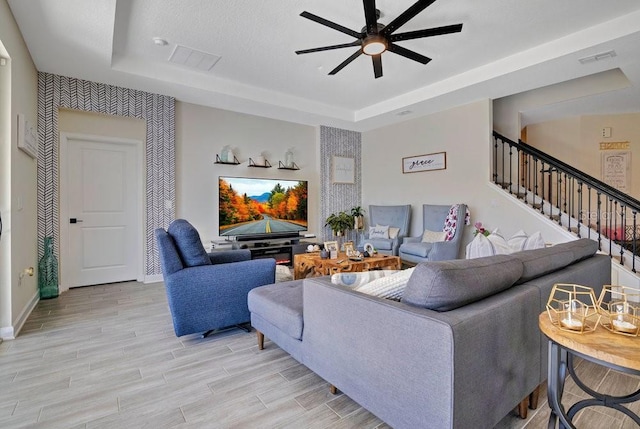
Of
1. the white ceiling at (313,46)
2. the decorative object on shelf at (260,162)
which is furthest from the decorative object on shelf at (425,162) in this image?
the decorative object on shelf at (260,162)

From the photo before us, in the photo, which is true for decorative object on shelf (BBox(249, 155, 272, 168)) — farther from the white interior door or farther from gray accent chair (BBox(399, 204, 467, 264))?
gray accent chair (BBox(399, 204, 467, 264))

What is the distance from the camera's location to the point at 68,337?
2.58 m

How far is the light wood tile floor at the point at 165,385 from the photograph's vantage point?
1.60m

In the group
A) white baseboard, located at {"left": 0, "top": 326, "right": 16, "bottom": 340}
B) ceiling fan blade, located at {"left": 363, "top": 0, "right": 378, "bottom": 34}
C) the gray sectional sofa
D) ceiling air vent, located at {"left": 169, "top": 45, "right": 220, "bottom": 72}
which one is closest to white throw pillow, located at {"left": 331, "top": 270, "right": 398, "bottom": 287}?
the gray sectional sofa

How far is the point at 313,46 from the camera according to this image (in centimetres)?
353

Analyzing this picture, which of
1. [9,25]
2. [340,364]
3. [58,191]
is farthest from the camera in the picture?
[58,191]

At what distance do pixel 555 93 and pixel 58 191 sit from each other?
283 inches

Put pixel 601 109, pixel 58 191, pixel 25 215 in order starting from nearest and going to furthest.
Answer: pixel 25 215, pixel 58 191, pixel 601 109

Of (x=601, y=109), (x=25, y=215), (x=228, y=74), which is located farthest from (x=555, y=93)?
(x=25, y=215)

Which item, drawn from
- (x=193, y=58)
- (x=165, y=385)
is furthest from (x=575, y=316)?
(x=193, y=58)

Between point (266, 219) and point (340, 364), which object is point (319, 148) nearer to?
point (266, 219)

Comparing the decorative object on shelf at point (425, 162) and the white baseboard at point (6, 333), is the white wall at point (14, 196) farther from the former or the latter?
the decorative object on shelf at point (425, 162)

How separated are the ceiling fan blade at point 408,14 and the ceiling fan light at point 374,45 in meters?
0.06

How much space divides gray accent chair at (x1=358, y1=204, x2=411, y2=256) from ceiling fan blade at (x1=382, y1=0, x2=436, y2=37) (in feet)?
10.8
